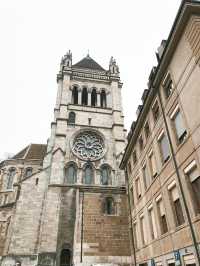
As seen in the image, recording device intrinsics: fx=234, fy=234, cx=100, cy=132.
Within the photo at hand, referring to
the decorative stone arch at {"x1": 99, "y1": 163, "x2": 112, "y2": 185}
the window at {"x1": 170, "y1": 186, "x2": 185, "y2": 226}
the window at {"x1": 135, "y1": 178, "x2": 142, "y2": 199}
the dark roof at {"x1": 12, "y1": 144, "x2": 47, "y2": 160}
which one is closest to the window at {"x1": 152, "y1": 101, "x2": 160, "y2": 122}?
the window at {"x1": 170, "y1": 186, "x2": 185, "y2": 226}

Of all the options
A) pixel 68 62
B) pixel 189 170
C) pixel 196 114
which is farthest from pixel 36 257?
pixel 68 62

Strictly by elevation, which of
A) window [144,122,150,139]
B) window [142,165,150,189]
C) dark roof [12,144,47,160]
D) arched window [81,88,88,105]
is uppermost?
arched window [81,88,88,105]

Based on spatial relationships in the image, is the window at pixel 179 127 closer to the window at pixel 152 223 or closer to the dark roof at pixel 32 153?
the window at pixel 152 223

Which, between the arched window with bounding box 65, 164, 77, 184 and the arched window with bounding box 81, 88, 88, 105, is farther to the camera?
the arched window with bounding box 81, 88, 88, 105

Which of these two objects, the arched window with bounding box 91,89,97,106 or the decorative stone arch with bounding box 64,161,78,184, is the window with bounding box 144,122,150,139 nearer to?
the decorative stone arch with bounding box 64,161,78,184

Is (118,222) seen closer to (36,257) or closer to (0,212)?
(36,257)

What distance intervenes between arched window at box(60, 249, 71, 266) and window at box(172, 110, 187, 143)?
49.6 ft

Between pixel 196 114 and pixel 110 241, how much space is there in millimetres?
13801

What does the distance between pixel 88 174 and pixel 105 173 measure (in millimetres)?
1976

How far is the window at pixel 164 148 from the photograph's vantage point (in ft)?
39.2

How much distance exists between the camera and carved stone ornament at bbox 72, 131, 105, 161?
27.1 meters

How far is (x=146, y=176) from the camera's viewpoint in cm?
1486

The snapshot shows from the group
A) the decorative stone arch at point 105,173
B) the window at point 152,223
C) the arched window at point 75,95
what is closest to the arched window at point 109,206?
the decorative stone arch at point 105,173

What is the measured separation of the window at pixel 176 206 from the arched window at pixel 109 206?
10889mm
